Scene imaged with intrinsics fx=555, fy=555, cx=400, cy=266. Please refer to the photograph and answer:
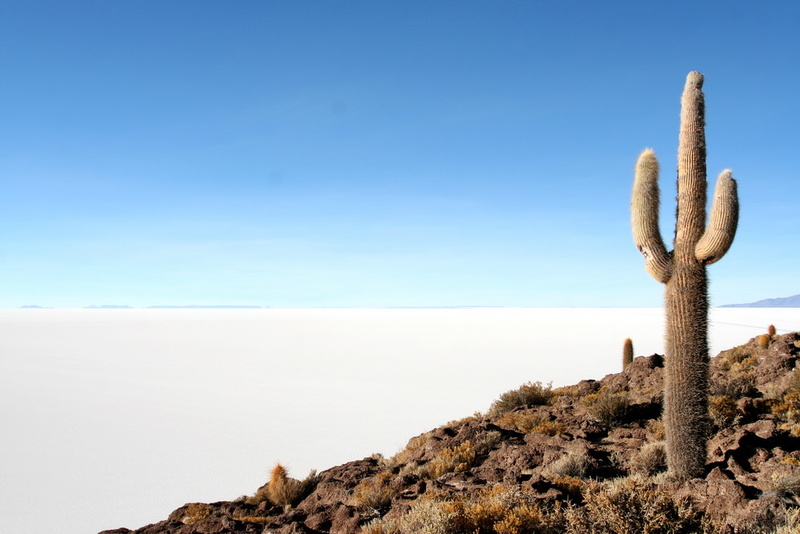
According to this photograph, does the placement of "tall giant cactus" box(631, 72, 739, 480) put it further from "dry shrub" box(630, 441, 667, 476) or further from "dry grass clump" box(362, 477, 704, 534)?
"dry grass clump" box(362, 477, 704, 534)

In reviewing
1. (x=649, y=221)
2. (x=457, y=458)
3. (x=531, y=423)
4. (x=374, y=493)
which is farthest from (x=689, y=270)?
(x=374, y=493)

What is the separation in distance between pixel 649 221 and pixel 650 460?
10.6ft

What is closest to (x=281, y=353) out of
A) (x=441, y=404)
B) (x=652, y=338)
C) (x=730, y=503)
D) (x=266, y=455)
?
(x=441, y=404)

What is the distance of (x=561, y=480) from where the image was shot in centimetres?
660

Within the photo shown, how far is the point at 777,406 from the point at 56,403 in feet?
69.8

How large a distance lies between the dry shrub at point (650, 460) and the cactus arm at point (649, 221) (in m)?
2.37

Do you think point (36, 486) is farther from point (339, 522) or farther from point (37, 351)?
point (37, 351)

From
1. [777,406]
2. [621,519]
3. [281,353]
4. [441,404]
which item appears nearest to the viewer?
[621,519]

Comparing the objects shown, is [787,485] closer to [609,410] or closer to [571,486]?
[571,486]

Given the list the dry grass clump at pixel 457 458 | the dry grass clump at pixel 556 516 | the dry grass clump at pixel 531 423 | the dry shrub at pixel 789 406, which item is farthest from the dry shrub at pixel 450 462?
the dry shrub at pixel 789 406

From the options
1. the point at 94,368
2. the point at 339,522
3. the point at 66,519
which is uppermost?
the point at 94,368

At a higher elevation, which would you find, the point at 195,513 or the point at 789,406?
the point at 789,406

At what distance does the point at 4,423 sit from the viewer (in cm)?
1673

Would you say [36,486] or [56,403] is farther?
[56,403]
